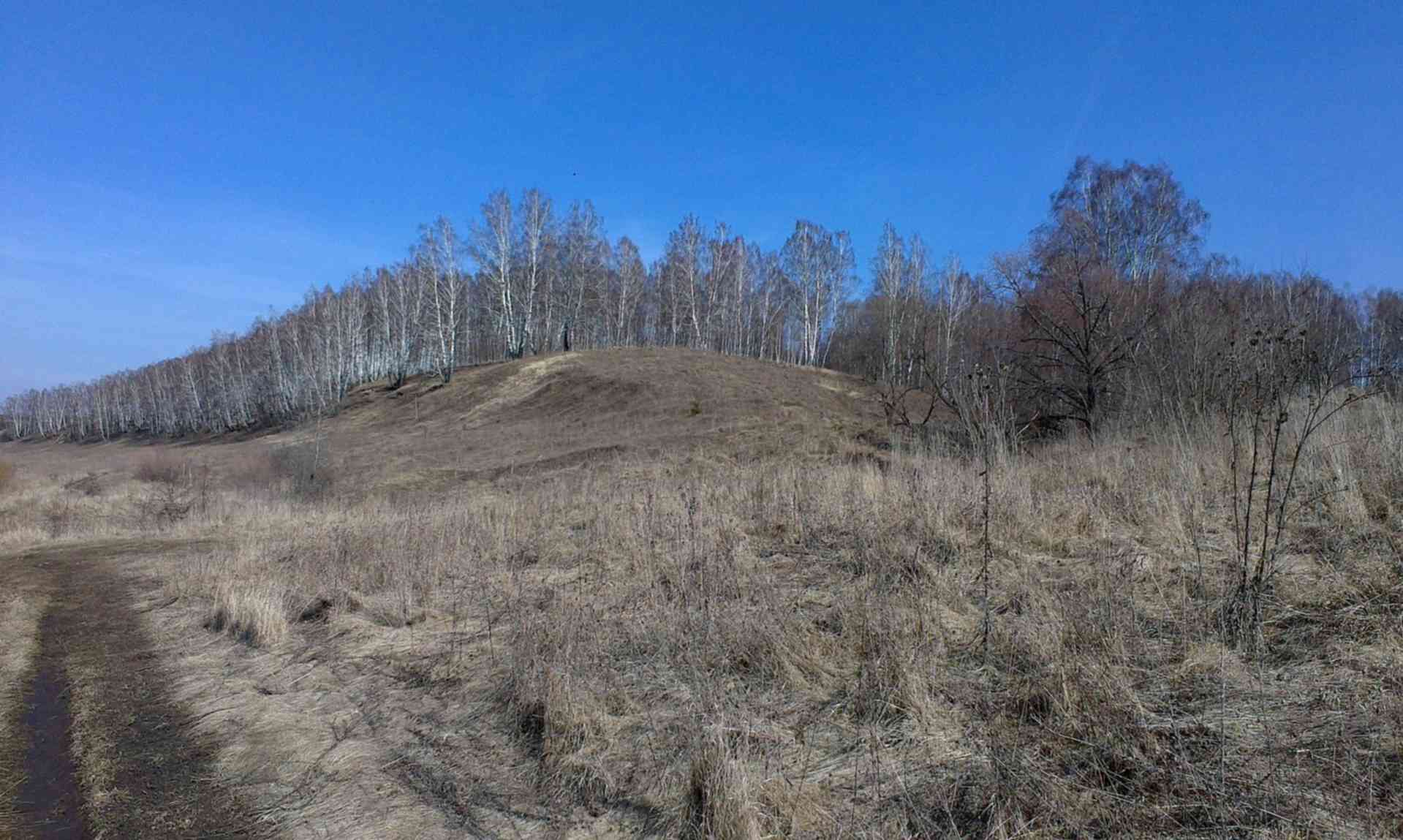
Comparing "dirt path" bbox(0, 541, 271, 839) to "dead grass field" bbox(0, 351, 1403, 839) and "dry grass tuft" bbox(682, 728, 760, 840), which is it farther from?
"dry grass tuft" bbox(682, 728, 760, 840)

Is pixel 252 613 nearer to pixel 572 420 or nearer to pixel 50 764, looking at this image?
pixel 50 764

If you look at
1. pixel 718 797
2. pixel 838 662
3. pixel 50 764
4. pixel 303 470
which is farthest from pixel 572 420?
pixel 718 797

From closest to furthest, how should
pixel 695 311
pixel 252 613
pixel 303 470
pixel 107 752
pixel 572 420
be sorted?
pixel 107 752
pixel 252 613
pixel 303 470
pixel 572 420
pixel 695 311

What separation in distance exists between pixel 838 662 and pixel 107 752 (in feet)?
14.4

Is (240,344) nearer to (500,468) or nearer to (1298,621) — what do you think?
(500,468)

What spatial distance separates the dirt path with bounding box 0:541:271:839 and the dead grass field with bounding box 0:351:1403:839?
0.20 m

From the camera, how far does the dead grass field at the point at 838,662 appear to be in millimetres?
2904

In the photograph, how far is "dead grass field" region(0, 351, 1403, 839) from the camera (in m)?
2.90

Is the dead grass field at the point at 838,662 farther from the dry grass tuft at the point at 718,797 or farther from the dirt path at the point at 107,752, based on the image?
the dirt path at the point at 107,752

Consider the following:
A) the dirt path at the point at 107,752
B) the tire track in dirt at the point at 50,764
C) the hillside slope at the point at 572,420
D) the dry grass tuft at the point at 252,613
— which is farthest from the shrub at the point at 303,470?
the tire track in dirt at the point at 50,764

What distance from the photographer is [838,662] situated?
14.0 ft

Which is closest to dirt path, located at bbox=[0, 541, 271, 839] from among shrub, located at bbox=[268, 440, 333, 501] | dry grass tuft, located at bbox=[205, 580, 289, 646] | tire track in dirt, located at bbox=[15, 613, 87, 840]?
tire track in dirt, located at bbox=[15, 613, 87, 840]

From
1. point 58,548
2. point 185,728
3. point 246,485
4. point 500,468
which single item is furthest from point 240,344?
point 185,728

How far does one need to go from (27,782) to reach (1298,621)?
22.3ft
